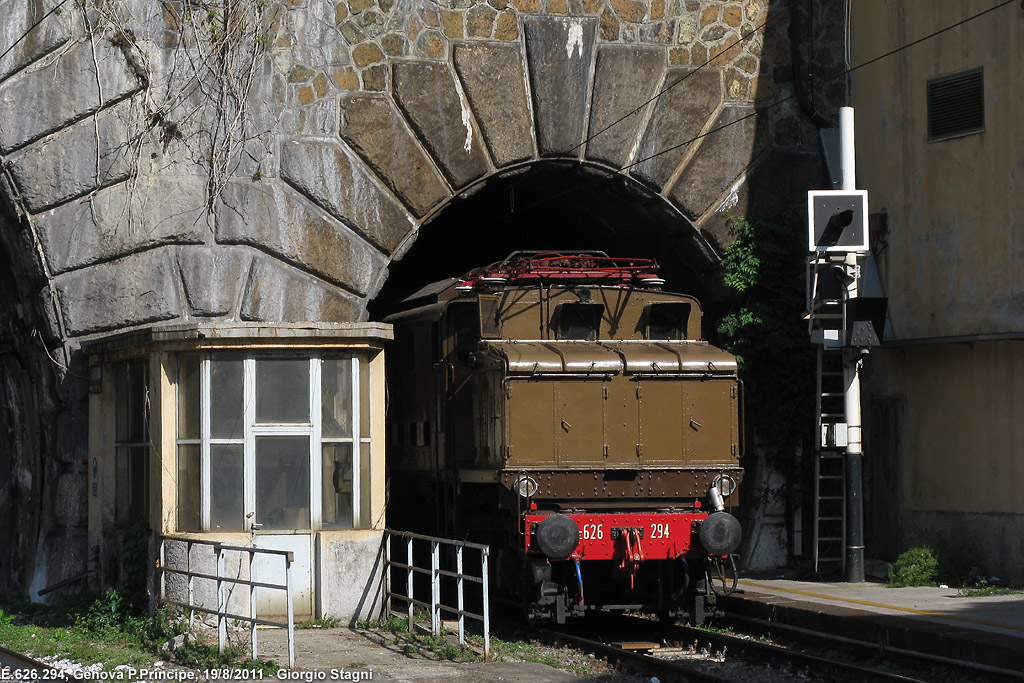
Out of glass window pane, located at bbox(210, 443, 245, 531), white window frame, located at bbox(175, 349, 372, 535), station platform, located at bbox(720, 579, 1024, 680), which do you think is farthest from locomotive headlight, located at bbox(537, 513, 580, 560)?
glass window pane, located at bbox(210, 443, 245, 531)

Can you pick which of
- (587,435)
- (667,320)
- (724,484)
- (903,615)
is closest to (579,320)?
(667,320)

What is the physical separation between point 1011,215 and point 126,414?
1047cm

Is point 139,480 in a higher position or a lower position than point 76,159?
lower

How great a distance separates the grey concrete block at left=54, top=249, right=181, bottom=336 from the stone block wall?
0.08ft

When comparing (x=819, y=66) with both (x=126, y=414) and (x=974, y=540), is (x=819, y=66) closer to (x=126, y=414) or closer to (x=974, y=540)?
(x=974, y=540)

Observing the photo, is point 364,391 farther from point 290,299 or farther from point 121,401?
point 290,299

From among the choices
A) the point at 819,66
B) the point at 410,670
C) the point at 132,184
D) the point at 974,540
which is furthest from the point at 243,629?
the point at 819,66

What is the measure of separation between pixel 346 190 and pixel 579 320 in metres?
3.85

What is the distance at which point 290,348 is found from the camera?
43.3ft

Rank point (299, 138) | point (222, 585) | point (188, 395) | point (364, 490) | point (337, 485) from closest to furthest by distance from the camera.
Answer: point (222, 585)
point (188, 395)
point (337, 485)
point (364, 490)
point (299, 138)

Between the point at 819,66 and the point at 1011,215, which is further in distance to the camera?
the point at 819,66

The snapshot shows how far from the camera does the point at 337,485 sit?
13430mm

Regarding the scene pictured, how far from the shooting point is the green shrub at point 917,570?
1591 centimetres

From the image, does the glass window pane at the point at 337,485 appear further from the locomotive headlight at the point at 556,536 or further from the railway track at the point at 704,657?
the railway track at the point at 704,657
